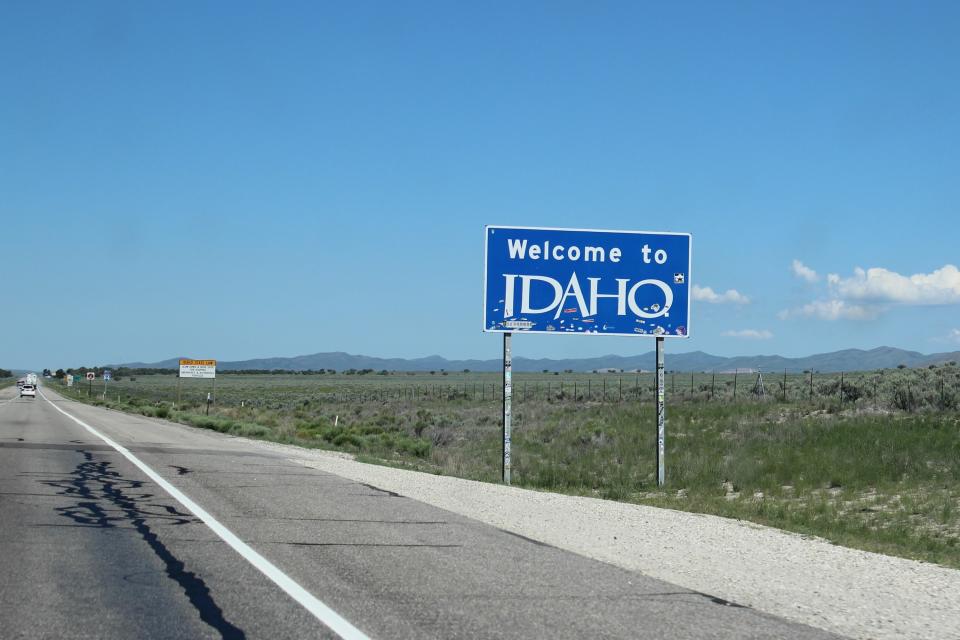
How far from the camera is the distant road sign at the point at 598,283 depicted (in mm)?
20469

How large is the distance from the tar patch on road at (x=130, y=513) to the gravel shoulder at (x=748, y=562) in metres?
3.75

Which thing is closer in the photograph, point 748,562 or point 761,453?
point 748,562

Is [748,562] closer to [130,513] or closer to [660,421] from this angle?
[130,513]

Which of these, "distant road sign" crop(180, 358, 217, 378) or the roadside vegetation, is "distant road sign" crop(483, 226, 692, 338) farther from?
"distant road sign" crop(180, 358, 217, 378)

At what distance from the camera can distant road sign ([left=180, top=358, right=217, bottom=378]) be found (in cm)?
5888

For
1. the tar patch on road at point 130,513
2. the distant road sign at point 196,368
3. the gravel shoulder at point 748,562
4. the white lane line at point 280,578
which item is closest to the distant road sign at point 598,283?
the gravel shoulder at point 748,562

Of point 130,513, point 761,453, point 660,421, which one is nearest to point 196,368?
point 761,453

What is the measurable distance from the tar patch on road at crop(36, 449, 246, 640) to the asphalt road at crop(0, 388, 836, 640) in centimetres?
2

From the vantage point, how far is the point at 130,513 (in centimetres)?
1148

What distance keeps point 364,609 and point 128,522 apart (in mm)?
4996

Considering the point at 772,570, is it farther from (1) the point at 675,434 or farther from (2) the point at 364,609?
(1) the point at 675,434

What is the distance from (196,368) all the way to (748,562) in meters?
53.7

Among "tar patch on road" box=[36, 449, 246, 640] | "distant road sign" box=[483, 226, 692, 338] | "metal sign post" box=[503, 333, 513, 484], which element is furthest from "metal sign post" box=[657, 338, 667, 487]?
"tar patch on road" box=[36, 449, 246, 640]

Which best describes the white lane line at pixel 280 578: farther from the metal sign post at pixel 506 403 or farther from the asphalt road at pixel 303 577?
the metal sign post at pixel 506 403
